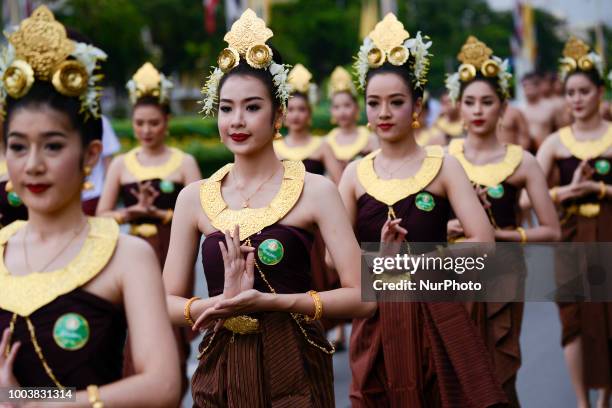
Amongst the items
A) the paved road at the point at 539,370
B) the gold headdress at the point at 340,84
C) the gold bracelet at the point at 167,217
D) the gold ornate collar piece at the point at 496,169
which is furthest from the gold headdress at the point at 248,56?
the gold headdress at the point at 340,84

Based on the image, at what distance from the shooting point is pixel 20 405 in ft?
9.50

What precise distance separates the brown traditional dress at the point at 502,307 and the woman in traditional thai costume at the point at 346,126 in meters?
4.38

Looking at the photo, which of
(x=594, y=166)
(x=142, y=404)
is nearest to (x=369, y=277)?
(x=142, y=404)

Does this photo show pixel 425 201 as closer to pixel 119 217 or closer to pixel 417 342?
pixel 417 342

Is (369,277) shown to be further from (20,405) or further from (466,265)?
(20,405)

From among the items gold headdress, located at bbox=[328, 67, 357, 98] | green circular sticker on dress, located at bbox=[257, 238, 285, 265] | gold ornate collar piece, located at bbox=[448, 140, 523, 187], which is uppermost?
gold headdress, located at bbox=[328, 67, 357, 98]

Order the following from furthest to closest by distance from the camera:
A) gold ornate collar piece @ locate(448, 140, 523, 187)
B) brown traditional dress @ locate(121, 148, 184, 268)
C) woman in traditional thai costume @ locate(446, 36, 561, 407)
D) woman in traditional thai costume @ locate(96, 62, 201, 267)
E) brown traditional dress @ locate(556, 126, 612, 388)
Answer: brown traditional dress @ locate(121, 148, 184, 268), woman in traditional thai costume @ locate(96, 62, 201, 267), brown traditional dress @ locate(556, 126, 612, 388), gold ornate collar piece @ locate(448, 140, 523, 187), woman in traditional thai costume @ locate(446, 36, 561, 407)

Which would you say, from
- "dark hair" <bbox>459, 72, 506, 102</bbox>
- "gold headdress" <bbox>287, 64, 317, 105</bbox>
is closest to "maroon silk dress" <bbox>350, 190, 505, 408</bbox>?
"dark hair" <bbox>459, 72, 506, 102</bbox>

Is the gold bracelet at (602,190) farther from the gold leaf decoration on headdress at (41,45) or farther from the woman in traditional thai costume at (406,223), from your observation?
the gold leaf decoration on headdress at (41,45)

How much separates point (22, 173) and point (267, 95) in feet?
5.06

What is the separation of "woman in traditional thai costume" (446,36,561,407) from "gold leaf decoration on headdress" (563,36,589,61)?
4.34ft

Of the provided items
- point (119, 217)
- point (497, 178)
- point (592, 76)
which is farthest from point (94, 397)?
point (592, 76)

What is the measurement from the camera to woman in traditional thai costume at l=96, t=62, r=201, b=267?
314 inches

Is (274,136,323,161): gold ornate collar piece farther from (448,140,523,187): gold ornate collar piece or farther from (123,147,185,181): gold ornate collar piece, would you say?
(448,140,523,187): gold ornate collar piece
